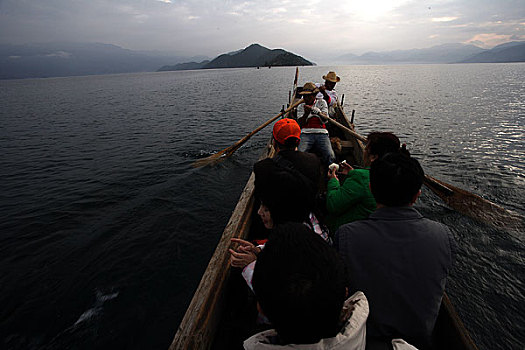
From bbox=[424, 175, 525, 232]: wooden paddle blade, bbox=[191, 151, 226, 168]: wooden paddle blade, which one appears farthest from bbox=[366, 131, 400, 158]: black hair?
bbox=[191, 151, 226, 168]: wooden paddle blade

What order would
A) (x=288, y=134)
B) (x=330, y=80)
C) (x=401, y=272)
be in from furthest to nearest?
(x=330, y=80)
(x=288, y=134)
(x=401, y=272)

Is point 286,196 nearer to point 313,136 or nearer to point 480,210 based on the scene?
point 313,136

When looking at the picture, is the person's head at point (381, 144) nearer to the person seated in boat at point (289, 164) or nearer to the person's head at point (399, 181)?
the person seated in boat at point (289, 164)

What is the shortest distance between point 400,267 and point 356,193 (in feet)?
4.08

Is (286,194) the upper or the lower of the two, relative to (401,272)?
upper

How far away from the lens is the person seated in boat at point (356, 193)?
290 centimetres

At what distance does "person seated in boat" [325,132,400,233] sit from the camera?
2.90m

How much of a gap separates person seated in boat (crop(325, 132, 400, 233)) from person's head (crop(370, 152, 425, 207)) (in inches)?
33.6

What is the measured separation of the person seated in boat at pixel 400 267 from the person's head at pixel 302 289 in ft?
2.85

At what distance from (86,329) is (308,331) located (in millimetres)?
5609

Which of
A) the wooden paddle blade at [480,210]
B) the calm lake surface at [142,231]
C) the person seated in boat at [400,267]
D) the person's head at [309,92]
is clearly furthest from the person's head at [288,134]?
the wooden paddle blade at [480,210]

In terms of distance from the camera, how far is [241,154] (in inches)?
534

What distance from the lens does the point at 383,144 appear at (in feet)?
10.8

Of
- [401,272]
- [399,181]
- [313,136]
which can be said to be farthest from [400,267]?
[313,136]
